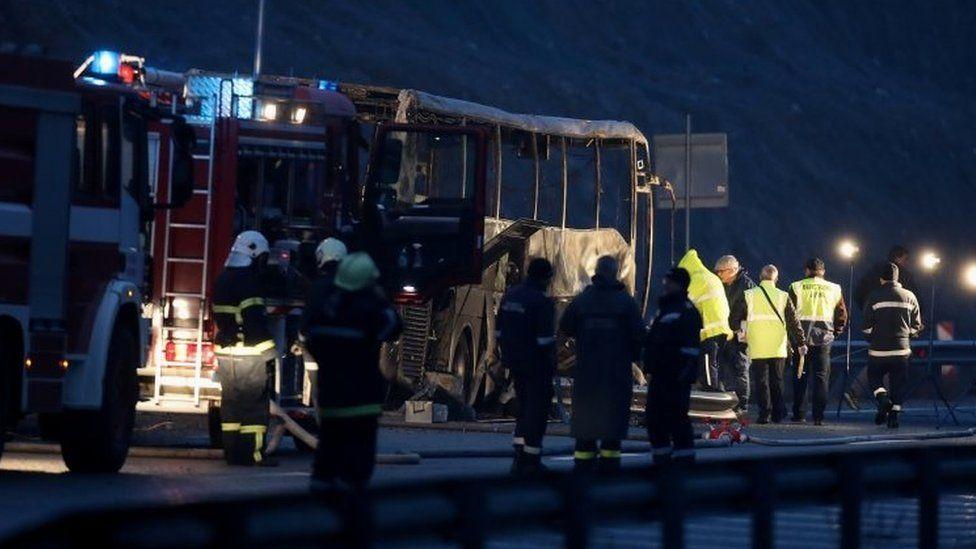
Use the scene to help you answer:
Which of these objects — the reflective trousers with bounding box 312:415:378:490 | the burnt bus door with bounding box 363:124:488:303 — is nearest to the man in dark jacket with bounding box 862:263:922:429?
the burnt bus door with bounding box 363:124:488:303

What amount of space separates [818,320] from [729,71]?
48872 millimetres

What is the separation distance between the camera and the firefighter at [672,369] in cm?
1606

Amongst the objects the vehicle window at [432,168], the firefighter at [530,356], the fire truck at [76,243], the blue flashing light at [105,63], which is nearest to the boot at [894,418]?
the vehicle window at [432,168]

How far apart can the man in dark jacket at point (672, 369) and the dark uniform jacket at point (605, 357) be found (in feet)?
A: 0.59

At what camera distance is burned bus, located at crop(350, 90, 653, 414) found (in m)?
22.1

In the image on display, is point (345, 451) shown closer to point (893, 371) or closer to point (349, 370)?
point (349, 370)

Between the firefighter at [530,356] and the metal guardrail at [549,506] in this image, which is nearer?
the metal guardrail at [549,506]

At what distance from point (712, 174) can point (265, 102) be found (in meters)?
9.13

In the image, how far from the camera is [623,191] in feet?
104

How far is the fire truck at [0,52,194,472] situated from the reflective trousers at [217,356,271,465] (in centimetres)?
69

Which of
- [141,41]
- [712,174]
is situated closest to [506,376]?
[712,174]

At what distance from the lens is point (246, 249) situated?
17.0m

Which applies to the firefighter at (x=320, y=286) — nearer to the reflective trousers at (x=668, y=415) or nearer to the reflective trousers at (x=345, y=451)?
the reflective trousers at (x=345, y=451)

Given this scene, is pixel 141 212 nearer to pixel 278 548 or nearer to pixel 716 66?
pixel 278 548
